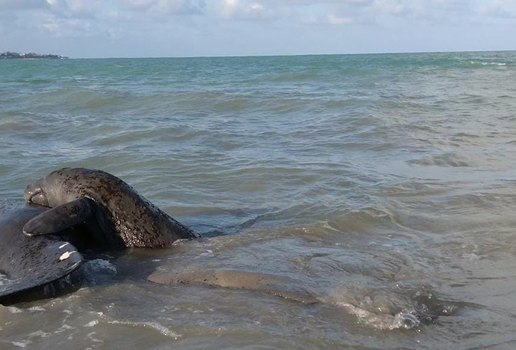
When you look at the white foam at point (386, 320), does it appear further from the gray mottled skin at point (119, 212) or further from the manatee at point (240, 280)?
the gray mottled skin at point (119, 212)

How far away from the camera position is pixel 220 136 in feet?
42.8

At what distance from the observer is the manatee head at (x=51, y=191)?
19.5ft

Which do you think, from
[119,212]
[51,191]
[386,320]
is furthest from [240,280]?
[51,191]

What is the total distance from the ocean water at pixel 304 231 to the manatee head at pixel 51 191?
0.28m

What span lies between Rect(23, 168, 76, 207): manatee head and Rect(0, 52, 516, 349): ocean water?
28cm

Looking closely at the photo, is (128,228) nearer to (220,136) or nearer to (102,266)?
(102,266)

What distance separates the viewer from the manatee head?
5941 mm

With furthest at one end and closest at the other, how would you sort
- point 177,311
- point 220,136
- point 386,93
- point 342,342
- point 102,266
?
point 386,93 → point 220,136 → point 102,266 → point 177,311 → point 342,342

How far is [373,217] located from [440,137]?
5697 mm

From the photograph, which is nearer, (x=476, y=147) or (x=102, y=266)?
(x=102, y=266)

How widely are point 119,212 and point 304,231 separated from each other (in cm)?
176

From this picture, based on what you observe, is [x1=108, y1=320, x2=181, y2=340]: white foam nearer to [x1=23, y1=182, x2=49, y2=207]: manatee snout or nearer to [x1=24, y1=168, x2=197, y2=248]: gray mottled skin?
[x1=24, y1=168, x2=197, y2=248]: gray mottled skin

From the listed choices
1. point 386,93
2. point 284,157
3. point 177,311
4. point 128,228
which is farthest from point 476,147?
point 386,93

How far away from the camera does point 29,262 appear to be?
4895 millimetres
